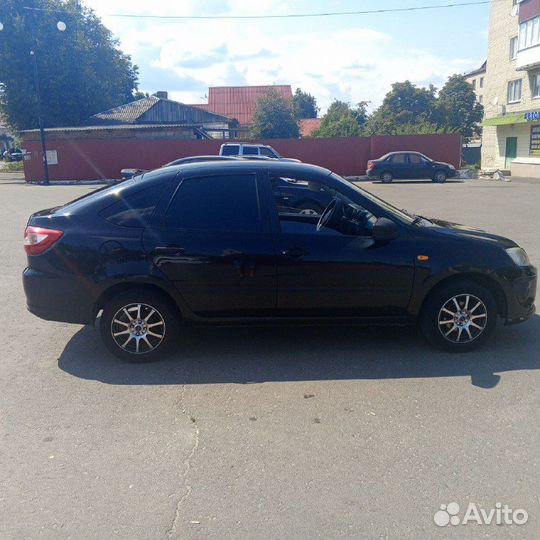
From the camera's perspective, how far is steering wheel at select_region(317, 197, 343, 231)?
4660 millimetres

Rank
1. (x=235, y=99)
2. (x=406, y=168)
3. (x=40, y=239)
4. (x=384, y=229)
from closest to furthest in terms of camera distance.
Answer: (x=384, y=229)
(x=40, y=239)
(x=406, y=168)
(x=235, y=99)

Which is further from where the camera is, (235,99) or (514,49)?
(235,99)

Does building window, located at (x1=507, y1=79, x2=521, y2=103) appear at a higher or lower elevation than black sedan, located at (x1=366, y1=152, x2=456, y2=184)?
higher

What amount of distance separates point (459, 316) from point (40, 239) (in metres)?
3.73

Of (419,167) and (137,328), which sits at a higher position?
(419,167)

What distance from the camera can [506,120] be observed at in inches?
1342

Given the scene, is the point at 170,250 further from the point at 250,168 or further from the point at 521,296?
the point at 521,296

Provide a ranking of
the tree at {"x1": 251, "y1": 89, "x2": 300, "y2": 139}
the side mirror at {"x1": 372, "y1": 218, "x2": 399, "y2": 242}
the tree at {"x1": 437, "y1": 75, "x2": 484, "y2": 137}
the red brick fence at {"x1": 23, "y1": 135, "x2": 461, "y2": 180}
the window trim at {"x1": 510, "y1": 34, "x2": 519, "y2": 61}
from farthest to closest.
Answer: the tree at {"x1": 437, "y1": 75, "x2": 484, "y2": 137} → the tree at {"x1": 251, "y1": 89, "x2": 300, "y2": 139} → the window trim at {"x1": 510, "y1": 34, "x2": 519, "y2": 61} → the red brick fence at {"x1": 23, "y1": 135, "x2": 461, "y2": 180} → the side mirror at {"x1": 372, "y1": 218, "x2": 399, "y2": 242}

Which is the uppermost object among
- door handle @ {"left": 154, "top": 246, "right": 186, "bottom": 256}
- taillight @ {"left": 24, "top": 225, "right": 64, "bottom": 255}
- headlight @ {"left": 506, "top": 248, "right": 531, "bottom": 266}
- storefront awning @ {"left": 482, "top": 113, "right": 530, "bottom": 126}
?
storefront awning @ {"left": 482, "top": 113, "right": 530, "bottom": 126}

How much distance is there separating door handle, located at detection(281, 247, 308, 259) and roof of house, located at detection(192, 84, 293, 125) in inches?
2152

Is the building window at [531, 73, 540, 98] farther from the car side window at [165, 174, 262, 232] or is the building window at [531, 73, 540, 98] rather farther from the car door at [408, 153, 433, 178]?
the car side window at [165, 174, 262, 232]

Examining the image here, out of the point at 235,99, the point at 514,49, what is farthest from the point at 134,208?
the point at 235,99

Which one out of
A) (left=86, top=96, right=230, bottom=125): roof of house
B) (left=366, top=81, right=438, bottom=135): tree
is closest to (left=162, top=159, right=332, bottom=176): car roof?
(left=86, top=96, right=230, bottom=125): roof of house

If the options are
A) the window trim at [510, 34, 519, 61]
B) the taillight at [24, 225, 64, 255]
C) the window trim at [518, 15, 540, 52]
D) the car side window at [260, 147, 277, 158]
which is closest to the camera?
the taillight at [24, 225, 64, 255]
